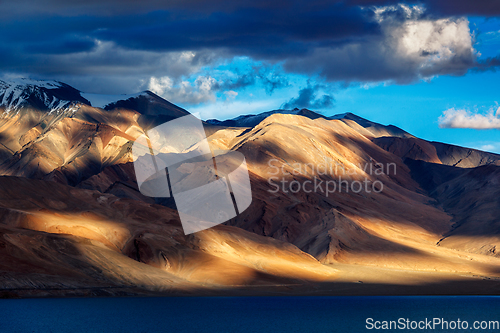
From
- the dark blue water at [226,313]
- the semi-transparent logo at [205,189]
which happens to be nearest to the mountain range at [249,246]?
the semi-transparent logo at [205,189]

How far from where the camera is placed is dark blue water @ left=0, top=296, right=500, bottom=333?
59.0 meters

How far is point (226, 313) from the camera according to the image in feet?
231

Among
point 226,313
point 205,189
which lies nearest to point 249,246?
point 205,189

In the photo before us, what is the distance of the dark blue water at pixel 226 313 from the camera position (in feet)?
194

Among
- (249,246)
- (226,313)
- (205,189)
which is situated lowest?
A: (226,313)

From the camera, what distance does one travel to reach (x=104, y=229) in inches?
4168

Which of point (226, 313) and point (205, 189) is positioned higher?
point (205, 189)

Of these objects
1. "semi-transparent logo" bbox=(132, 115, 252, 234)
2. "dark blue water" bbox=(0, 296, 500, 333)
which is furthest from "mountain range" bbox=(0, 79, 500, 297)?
"dark blue water" bbox=(0, 296, 500, 333)

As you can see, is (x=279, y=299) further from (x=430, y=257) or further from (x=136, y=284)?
(x=430, y=257)

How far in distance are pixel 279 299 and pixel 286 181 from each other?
8333cm

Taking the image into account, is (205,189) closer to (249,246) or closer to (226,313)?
(249,246)

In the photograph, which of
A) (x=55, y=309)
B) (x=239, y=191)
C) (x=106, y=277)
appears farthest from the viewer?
(x=239, y=191)

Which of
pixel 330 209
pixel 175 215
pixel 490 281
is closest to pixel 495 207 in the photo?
pixel 330 209

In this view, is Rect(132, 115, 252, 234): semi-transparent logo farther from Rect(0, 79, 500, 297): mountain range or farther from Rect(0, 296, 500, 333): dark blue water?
Rect(0, 296, 500, 333): dark blue water
